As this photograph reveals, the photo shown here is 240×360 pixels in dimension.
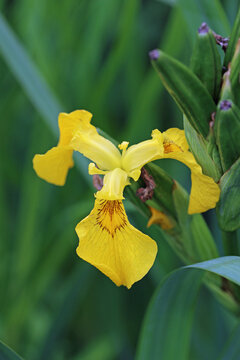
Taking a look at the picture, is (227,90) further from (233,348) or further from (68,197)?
(68,197)

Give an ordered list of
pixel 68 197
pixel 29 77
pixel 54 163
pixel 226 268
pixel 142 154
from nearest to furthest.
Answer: pixel 226 268
pixel 142 154
pixel 54 163
pixel 29 77
pixel 68 197

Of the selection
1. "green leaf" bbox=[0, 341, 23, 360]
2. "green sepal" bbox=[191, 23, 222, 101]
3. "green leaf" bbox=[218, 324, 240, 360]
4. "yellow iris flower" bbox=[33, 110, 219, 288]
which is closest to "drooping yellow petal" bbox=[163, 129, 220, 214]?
"yellow iris flower" bbox=[33, 110, 219, 288]

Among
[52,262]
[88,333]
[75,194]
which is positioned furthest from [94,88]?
[88,333]

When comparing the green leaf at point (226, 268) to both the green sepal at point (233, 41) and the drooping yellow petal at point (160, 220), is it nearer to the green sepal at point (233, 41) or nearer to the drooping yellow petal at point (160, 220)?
A: the drooping yellow petal at point (160, 220)

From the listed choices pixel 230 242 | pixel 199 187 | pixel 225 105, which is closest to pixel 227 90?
pixel 225 105

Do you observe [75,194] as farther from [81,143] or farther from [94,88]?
[81,143]
